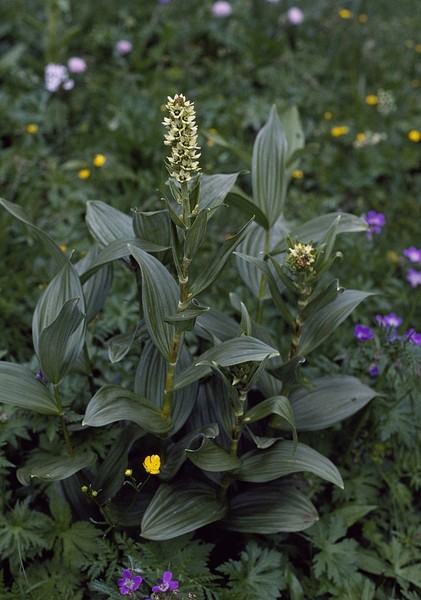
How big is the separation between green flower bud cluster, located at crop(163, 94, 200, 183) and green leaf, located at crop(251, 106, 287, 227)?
0.78 metres

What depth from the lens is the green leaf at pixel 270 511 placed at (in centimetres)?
206

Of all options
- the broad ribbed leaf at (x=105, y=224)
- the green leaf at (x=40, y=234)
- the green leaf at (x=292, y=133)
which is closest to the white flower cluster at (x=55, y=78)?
the green leaf at (x=292, y=133)

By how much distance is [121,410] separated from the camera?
1.86m

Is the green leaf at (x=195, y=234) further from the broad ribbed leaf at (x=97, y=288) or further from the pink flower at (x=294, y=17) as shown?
the pink flower at (x=294, y=17)

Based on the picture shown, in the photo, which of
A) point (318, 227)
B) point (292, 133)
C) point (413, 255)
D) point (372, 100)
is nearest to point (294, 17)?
point (372, 100)

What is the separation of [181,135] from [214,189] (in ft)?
1.45

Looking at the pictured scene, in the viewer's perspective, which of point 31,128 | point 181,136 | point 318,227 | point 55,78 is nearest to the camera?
point 181,136

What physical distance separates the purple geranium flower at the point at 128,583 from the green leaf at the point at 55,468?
32 cm

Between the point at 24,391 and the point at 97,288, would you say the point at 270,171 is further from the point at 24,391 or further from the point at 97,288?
the point at 24,391

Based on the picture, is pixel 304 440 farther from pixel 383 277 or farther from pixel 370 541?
pixel 383 277

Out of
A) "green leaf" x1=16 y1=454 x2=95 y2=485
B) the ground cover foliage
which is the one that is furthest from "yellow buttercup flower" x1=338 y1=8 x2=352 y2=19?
"green leaf" x1=16 y1=454 x2=95 y2=485

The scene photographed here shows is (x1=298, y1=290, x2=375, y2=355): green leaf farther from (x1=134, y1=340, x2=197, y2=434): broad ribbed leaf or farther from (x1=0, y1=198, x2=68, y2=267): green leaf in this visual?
(x1=0, y1=198, x2=68, y2=267): green leaf

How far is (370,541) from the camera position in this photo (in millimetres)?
2410

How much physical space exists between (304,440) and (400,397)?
41cm
